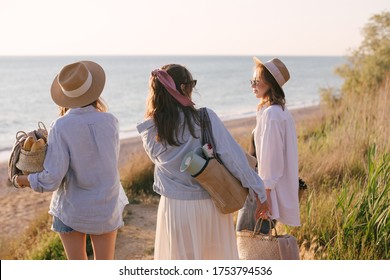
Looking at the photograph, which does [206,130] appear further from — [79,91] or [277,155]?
[277,155]

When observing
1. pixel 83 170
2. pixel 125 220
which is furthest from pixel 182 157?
pixel 125 220

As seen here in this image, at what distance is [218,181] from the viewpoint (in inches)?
129

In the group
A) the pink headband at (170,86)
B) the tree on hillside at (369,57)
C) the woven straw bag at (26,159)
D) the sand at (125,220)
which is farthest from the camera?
the tree on hillside at (369,57)

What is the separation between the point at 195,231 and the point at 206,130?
1.95 ft

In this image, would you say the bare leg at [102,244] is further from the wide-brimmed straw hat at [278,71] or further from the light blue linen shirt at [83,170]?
the wide-brimmed straw hat at [278,71]

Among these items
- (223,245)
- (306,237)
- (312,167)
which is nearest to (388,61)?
(312,167)

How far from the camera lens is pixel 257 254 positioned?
3.89 meters

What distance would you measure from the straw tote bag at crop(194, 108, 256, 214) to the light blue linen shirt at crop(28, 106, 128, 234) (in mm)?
541

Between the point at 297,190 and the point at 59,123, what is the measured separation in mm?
1847

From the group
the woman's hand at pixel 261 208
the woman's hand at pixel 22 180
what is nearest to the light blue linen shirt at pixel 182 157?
the woman's hand at pixel 261 208

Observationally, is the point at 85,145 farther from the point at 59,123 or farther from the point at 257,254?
the point at 257,254

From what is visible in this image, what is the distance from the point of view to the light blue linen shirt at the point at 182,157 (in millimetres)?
3299

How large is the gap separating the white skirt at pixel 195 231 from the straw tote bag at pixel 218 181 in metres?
0.10
